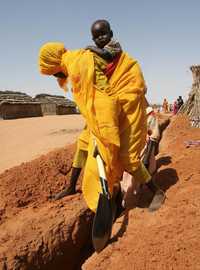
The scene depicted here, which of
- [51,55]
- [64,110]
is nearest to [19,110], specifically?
[64,110]

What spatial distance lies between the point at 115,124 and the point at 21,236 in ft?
3.89

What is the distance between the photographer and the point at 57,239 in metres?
3.47

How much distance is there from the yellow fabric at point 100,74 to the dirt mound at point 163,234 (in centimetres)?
114

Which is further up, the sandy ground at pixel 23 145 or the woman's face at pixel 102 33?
the woman's face at pixel 102 33

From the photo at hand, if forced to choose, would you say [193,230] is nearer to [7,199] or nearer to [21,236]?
[21,236]

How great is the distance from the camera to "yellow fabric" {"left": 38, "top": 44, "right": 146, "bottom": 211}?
329cm

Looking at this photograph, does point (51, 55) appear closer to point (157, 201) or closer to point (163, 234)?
point (157, 201)

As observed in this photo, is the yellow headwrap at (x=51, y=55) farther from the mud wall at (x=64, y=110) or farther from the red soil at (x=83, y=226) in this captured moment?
the mud wall at (x=64, y=110)

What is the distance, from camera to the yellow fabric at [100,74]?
3410 millimetres

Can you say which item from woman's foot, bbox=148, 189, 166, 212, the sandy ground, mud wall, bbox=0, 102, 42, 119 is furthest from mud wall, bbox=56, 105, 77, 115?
woman's foot, bbox=148, 189, 166, 212

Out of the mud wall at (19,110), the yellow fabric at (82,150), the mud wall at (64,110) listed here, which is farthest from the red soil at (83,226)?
the mud wall at (64,110)

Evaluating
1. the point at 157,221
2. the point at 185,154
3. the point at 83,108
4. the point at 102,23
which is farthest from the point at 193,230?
the point at 185,154

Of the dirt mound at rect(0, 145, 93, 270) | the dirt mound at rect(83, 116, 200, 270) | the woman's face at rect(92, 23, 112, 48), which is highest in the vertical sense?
the woman's face at rect(92, 23, 112, 48)

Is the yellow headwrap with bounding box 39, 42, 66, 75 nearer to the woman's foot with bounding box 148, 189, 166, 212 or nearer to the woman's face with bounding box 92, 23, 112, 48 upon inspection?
the woman's face with bounding box 92, 23, 112, 48
